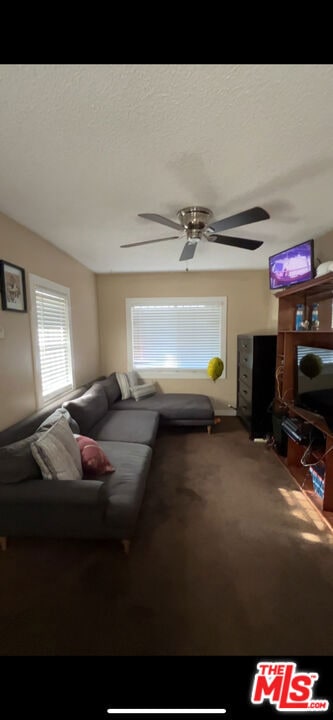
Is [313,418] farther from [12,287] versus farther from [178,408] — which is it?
[12,287]

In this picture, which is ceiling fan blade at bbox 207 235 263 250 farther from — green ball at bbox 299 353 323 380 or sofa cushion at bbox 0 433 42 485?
sofa cushion at bbox 0 433 42 485

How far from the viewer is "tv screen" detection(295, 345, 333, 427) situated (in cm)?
212

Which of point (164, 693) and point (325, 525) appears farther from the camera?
point (325, 525)

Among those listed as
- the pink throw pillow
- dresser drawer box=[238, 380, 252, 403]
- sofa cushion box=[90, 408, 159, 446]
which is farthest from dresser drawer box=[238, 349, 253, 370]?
the pink throw pillow

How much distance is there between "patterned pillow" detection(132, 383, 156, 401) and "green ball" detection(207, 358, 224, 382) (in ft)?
3.33

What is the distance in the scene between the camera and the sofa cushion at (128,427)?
8.87 feet

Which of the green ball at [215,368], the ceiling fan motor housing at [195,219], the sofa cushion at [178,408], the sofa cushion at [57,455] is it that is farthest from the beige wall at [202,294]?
the sofa cushion at [57,455]

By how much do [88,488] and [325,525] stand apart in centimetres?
182

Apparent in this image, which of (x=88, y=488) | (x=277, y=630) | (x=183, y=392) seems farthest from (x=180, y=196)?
(x=183, y=392)

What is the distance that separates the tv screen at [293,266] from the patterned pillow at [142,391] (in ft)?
7.83

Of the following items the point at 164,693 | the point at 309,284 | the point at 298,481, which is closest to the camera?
the point at 164,693

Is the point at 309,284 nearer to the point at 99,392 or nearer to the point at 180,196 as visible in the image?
the point at 180,196

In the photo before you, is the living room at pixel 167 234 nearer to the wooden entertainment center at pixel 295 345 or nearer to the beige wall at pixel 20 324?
the beige wall at pixel 20 324
